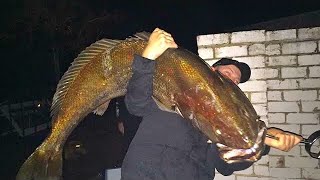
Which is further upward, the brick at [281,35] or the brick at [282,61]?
the brick at [281,35]

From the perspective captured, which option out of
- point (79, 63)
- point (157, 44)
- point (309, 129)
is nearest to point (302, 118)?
point (309, 129)

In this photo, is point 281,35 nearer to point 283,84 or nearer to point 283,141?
point 283,84

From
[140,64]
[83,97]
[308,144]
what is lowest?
[308,144]

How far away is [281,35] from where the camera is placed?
416 centimetres

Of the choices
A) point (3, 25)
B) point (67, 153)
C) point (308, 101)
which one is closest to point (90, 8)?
point (3, 25)

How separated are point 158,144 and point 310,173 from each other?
2182 mm

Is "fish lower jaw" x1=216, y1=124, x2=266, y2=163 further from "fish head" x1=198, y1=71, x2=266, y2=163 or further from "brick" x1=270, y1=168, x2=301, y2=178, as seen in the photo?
"brick" x1=270, y1=168, x2=301, y2=178

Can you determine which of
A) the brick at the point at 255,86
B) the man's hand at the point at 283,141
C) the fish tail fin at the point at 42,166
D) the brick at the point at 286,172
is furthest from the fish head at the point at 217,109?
the brick at the point at 286,172

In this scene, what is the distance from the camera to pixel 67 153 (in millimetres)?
9367

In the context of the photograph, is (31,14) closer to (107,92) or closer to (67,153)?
(67,153)

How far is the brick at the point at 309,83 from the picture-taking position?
4.08 m

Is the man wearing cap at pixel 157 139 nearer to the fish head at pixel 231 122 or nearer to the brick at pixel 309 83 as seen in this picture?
the fish head at pixel 231 122

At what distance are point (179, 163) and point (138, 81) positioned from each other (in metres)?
0.68

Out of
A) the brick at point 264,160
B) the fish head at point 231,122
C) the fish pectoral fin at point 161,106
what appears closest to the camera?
the fish head at point 231,122
